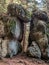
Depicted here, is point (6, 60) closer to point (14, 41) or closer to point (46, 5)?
point (14, 41)

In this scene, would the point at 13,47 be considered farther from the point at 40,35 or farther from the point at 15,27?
the point at 40,35

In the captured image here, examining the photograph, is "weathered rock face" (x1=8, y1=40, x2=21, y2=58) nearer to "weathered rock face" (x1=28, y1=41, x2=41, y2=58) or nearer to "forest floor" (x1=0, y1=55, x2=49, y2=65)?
"forest floor" (x1=0, y1=55, x2=49, y2=65)

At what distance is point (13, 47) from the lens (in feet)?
22.1

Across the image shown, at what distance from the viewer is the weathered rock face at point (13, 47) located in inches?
258

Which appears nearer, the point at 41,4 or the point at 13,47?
the point at 13,47

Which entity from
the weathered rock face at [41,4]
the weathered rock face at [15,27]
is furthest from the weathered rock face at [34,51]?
the weathered rock face at [41,4]

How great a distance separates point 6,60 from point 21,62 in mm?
528

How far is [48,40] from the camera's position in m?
7.20

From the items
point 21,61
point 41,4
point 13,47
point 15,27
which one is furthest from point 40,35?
point 41,4

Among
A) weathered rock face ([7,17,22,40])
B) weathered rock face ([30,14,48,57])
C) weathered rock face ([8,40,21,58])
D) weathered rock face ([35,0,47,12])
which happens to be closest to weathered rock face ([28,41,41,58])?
weathered rock face ([30,14,48,57])

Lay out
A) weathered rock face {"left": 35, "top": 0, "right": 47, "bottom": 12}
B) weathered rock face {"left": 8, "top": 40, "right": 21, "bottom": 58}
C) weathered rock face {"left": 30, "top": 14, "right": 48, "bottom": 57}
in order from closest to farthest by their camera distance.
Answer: weathered rock face {"left": 8, "top": 40, "right": 21, "bottom": 58}, weathered rock face {"left": 30, "top": 14, "right": 48, "bottom": 57}, weathered rock face {"left": 35, "top": 0, "right": 47, "bottom": 12}

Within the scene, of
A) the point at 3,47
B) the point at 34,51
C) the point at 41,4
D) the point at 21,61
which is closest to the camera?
the point at 21,61

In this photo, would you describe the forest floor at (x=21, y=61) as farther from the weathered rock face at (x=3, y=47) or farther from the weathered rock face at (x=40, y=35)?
the weathered rock face at (x=40, y=35)

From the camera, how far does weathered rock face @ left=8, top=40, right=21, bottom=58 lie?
6564 mm
